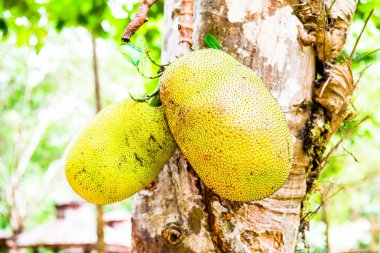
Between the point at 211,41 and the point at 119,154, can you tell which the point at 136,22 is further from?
the point at 119,154

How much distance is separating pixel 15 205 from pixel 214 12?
670cm

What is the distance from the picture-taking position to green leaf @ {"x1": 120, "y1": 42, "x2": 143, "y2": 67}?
1.06m

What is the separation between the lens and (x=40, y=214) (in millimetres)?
10523

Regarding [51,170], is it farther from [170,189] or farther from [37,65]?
[170,189]

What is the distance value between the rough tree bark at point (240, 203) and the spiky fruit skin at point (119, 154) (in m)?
0.07

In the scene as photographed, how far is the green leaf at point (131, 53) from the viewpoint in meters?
1.06

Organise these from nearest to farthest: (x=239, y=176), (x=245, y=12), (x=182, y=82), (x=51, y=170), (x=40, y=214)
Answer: (x=239, y=176), (x=182, y=82), (x=245, y=12), (x=51, y=170), (x=40, y=214)

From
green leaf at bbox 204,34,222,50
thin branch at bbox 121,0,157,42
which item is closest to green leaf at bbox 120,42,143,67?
thin branch at bbox 121,0,157,42

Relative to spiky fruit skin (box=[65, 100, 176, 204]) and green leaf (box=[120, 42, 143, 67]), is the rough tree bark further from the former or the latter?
green leaf (box=[120, 42, 143, 67])

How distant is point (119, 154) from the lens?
1075 mm

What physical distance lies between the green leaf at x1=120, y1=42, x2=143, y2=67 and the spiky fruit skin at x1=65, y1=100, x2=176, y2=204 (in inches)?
4.3

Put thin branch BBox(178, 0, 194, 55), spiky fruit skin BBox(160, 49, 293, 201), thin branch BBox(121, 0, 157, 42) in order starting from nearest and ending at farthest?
spiky fruit skin BBox(160, 49, 293, 201)
thin branch BBox(121, 0, 157, 42)
thin branch BBox(178, 0, 194, 55)

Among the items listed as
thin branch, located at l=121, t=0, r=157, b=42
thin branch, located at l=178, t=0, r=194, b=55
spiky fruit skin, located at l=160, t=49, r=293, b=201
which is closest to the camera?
spiky fruit skin, located at l=160, t=49, r=293, b=201

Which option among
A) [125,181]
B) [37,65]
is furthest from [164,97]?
[37,65]
